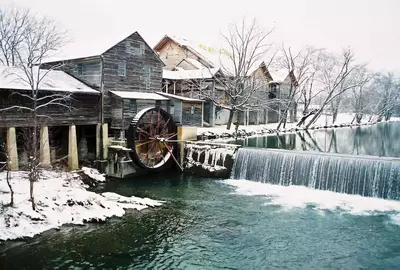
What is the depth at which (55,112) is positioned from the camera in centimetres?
1697

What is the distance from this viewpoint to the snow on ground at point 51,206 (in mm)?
10430

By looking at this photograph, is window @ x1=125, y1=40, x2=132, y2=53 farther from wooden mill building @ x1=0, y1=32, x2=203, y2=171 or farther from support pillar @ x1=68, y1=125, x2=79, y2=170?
support pillar @ x1=68, y1=125, x2=79, y2=170

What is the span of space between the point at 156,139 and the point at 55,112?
567cm

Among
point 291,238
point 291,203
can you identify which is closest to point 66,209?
point 291,238

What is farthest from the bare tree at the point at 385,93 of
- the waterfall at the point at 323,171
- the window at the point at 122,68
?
the window at the point at 122,68

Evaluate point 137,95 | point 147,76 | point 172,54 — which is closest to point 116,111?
point 137,95

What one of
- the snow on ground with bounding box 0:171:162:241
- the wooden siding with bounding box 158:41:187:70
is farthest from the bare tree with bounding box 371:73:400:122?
the snow on ground with bounding box 0:171:162:241

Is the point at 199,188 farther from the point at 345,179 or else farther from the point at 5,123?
the point at 5,123

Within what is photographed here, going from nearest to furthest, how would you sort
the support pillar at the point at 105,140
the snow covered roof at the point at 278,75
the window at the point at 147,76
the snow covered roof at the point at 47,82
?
the snow covered roof at the point at 47,82 < the support pillar at the point at 105,140 < the window at the point at 147,76 < the snow covered roof at the point at 278,75

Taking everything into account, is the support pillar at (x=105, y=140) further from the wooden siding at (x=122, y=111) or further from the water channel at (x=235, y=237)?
the water channel at (x=235, y=237)

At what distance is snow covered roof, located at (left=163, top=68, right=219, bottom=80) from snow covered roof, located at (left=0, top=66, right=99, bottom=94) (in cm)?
1301

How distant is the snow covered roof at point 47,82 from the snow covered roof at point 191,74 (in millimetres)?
13005

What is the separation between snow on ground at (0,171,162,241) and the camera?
34.2 ft

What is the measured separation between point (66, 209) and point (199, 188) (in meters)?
6.48
